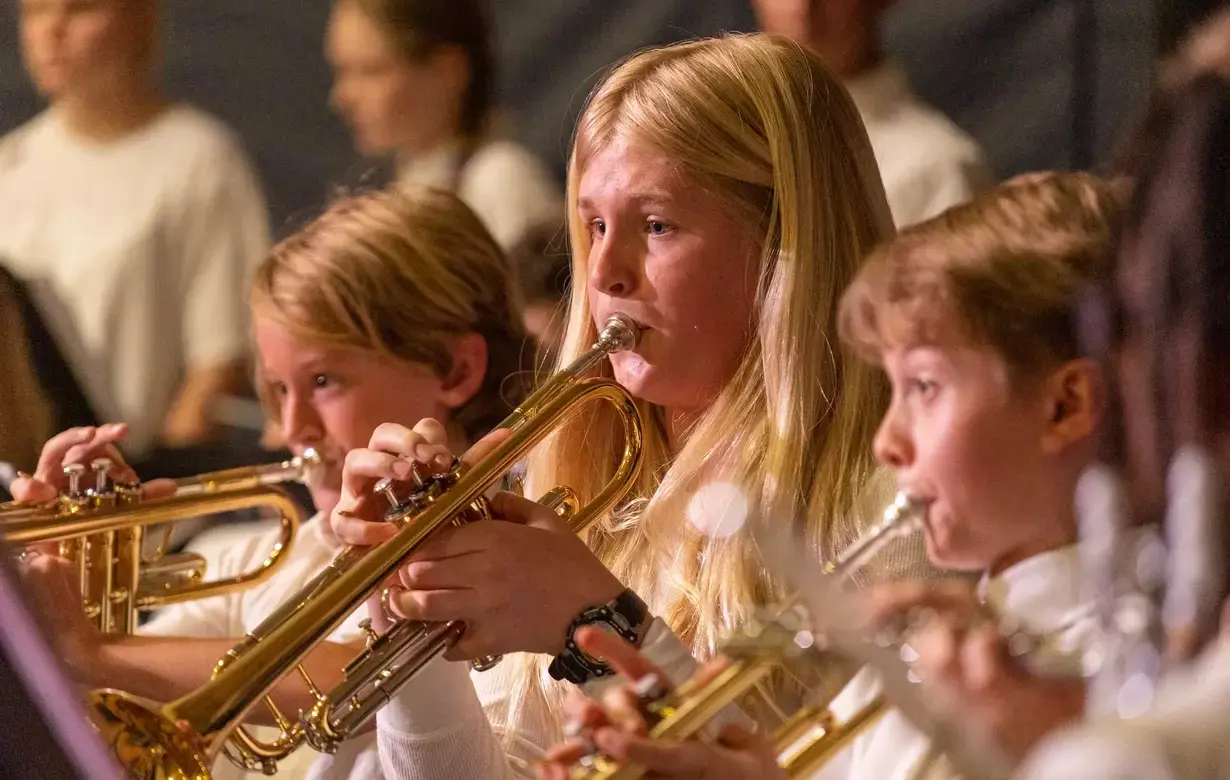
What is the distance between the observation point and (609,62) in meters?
1.15

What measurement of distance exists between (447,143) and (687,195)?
1.78ft

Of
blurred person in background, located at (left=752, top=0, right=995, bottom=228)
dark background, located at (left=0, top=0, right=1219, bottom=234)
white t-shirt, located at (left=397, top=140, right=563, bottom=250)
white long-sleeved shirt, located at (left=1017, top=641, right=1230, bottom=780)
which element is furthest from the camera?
white t-shirt, located at (left=397, top=140, right=563, bottom=250)

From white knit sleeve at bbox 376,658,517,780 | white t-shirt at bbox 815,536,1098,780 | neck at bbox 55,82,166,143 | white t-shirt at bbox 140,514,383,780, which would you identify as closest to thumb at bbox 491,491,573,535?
white knit sleeve at bbox 376,658,517,780

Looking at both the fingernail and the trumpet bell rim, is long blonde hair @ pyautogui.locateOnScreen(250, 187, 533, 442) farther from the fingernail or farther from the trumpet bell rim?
the trumpet bell rim

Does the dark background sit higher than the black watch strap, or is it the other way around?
the dark background

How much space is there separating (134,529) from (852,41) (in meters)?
0.66

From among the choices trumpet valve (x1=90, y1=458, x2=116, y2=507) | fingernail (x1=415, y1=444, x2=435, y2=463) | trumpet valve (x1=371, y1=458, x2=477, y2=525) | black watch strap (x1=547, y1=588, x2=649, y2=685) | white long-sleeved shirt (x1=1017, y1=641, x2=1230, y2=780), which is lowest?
white long-sleeved shirt (x1=1017, y1=641, x2=1230, y2=780)

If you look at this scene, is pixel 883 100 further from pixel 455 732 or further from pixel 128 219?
pixel 128 219

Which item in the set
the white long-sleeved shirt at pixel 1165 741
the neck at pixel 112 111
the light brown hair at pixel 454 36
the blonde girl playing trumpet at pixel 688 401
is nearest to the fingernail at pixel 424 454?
the blonde girl playing trumpet at pixel 688 401

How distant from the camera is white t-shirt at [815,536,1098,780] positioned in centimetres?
70

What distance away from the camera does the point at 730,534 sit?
819 millimetres

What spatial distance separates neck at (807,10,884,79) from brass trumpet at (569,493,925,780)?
34 centimetres

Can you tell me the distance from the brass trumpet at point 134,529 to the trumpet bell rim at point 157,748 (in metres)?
0.31

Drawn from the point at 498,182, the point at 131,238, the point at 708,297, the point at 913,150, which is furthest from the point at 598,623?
the point at 131,238
